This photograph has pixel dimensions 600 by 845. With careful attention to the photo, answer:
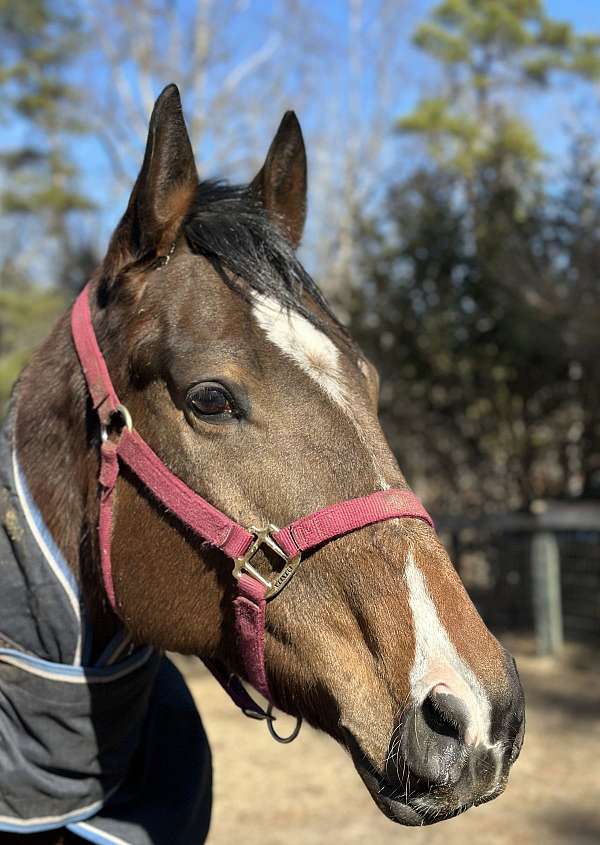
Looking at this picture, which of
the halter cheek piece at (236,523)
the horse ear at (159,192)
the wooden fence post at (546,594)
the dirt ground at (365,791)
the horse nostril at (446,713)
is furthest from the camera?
the wooden fence post at (546,594)

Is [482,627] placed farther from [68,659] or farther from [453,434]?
[453,434]

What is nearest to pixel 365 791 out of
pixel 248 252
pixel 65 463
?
pixel 65 463

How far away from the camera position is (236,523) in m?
1.69

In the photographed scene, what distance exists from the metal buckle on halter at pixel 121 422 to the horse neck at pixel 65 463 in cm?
8

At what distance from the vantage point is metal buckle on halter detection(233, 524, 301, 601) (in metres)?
1.64

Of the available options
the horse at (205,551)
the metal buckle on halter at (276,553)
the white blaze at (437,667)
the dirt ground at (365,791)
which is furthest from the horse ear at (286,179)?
the dirt ground at (365,791)

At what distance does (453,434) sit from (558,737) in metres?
4.51

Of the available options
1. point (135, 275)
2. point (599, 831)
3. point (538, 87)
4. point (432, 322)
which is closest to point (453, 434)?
point (432, 322)

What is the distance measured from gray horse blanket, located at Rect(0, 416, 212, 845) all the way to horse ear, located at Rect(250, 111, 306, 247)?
0.92 meters

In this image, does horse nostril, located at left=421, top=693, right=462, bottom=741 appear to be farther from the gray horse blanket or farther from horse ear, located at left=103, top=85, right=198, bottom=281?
horse ear, located at left=103, top=85, right=198, bottom=281

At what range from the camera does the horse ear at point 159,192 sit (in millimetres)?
1838

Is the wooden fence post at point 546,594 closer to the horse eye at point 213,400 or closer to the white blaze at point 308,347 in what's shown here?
the white blaze at point 308,347

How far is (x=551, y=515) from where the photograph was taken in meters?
7.88

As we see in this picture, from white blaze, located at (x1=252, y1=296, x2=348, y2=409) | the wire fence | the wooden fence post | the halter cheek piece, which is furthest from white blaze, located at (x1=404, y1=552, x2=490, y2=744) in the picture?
the wooden fence post
